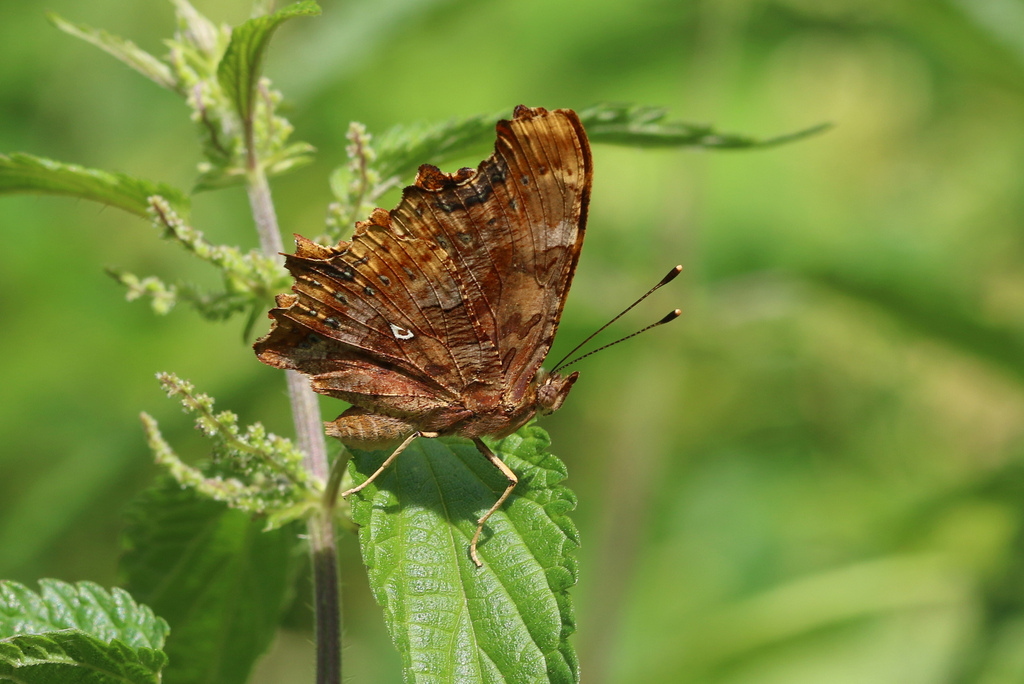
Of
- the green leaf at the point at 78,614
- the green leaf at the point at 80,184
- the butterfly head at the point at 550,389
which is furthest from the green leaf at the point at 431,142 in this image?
the green leaf at the point at 78,614

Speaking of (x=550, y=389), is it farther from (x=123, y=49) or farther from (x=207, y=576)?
(x=123, y=49)

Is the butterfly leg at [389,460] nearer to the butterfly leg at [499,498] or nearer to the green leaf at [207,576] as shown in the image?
the butterfly leg at [499,498]

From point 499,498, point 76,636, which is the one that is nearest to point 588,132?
point 499,498

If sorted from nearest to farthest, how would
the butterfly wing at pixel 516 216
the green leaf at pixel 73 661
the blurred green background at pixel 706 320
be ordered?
1. the green leaf at pixel 73 661
2. the butterfly wing at pixel 516 216
3. the blurred green background at pixel 706 320

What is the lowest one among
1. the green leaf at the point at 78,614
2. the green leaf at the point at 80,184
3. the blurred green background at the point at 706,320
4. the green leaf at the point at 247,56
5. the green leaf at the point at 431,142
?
the green leaf at the point at 78,614

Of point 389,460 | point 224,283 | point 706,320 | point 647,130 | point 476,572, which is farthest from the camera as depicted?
point 706,320

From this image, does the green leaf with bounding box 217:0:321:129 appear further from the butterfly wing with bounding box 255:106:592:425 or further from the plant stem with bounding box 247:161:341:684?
the butterfly wing with bounding box 255:106:592:425

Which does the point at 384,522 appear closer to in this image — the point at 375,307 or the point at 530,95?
the point at 375,307

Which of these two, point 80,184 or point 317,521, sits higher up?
point 80,184
